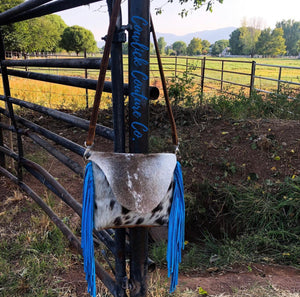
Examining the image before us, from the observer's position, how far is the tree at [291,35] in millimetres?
116938

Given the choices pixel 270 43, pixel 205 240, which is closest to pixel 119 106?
pixel 205 240

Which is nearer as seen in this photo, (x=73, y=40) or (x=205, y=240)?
(x=205, y=240)

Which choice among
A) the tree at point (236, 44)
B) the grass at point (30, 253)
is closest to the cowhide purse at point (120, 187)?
the grass at point (30, 253)

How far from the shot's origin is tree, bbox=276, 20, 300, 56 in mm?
116938

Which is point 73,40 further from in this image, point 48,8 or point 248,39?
→ point 248,39

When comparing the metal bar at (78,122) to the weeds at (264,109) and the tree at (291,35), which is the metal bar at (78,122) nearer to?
the weeds at (264,109)

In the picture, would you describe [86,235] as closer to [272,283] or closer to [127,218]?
[127,218]

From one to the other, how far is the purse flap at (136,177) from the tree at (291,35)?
425 feet

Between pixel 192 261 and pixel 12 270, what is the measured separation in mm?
1473

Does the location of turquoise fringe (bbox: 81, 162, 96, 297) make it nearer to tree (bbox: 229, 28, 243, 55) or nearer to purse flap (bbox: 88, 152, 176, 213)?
purse flap (bbox: 88, 152, 176, 213)

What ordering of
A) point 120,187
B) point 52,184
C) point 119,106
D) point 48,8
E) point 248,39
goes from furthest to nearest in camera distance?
1. point 248,39
2. point 52,184
3. point 48,8
4. point 119,106
5. point 120,187

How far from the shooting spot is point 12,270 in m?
2.14

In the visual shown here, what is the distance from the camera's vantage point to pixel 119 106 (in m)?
1.28

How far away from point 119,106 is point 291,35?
462 ft
